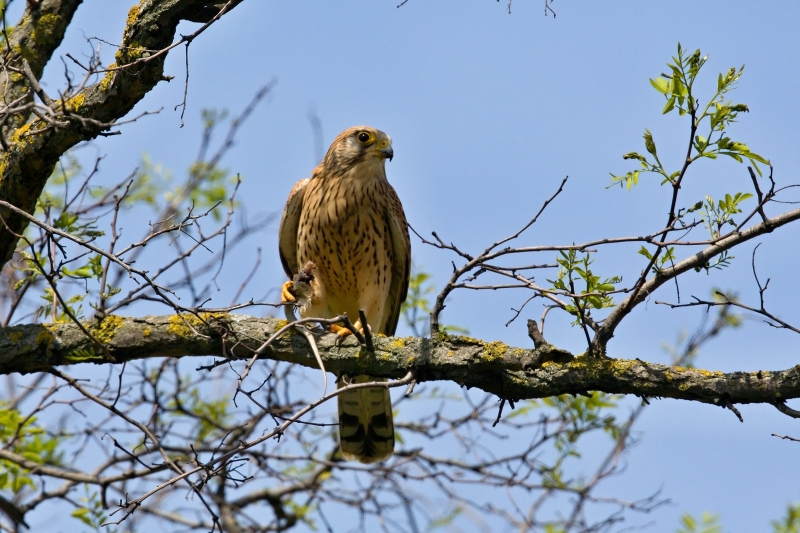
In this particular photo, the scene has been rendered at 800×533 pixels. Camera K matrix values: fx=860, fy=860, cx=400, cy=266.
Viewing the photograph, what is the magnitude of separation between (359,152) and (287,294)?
1.24m

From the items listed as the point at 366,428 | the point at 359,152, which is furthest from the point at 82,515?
the point at 359,152

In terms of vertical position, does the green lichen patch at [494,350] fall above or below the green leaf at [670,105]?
below

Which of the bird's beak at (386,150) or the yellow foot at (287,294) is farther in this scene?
the bird's beak at (386,150)

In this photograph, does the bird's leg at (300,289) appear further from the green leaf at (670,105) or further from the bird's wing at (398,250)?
the green leaf at (670,105)

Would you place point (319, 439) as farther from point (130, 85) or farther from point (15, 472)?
point (130, 85)

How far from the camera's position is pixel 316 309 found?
4.93 m

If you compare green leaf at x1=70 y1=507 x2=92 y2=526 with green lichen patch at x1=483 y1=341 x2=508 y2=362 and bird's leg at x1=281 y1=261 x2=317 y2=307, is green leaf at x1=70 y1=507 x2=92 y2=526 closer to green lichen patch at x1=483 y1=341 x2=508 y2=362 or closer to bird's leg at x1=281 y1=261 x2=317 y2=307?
bird's leg at x1=281 y1=261 x2=317 y2=307

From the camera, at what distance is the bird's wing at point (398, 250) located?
16.4 feet

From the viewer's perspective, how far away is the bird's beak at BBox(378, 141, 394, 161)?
16.9ft

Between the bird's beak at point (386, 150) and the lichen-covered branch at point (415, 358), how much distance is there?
1.78m

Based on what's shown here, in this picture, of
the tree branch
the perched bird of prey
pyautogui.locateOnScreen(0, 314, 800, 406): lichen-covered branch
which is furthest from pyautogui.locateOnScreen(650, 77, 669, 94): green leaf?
the perched bird of prey

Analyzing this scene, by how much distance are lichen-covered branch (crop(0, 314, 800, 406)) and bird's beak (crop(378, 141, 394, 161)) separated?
70.0 inches

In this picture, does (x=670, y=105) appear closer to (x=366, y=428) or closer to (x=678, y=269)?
(x=678, y=269)

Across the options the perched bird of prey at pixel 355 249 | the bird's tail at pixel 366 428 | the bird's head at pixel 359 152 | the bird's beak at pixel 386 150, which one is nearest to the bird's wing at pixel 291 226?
the perched bird of prey at pixel 355 249
